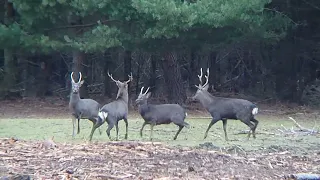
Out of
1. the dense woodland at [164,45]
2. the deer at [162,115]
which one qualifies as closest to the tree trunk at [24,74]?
the dense woodland at [164,45]

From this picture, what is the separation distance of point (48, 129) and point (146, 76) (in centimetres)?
1468

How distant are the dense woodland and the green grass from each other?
9.45 feet

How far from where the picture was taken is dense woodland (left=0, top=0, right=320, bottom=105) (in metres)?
21.5

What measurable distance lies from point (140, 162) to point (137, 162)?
0.04m

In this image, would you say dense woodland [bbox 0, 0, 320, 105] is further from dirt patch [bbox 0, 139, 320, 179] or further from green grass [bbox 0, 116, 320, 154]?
dirt patch [bbox 0, 139, 320, 179]

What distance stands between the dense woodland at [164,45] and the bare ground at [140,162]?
8.98m

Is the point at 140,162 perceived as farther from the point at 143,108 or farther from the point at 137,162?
the point at 143,108

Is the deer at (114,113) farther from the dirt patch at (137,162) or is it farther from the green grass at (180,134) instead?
the dirt patch at (137,162)

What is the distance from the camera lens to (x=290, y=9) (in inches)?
1099

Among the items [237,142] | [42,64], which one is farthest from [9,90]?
[237,142]

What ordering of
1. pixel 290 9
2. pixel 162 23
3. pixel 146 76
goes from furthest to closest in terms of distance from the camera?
pixel 146 76 → pixel 290 9 → pixel 162 23

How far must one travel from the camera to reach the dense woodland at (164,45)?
845 inches

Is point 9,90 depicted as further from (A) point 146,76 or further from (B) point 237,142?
(B) point 237,142

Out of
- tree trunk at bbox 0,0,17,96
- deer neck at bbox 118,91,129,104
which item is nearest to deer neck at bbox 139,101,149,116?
deer neck at bbox 118,91,129,104
